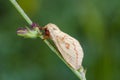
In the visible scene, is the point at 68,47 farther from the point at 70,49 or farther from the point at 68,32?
the point at 68,32

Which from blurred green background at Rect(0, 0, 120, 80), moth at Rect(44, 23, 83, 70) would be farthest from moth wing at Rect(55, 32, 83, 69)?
blurred green background at Rect(0, 0, 120, 80)

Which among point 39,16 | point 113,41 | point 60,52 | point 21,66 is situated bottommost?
point 60,52

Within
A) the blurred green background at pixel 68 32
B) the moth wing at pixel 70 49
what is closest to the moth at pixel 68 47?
the moth wing at pixel 70 49

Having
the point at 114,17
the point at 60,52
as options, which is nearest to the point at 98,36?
the point at 114,17

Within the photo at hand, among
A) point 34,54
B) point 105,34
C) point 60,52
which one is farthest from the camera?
point 34,54

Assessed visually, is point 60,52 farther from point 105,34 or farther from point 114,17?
point 114,17

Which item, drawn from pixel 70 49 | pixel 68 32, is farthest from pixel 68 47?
pixel 68 32

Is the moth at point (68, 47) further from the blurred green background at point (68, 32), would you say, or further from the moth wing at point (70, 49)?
the blurred green background at point (68, 32)
